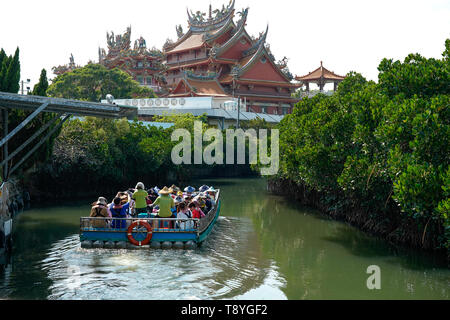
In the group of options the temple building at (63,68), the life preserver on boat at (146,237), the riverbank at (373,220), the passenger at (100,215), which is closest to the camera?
the life preserver on boat at (146,237)

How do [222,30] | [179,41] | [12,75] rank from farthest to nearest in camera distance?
[179,41] → [222,30] → [12,75]

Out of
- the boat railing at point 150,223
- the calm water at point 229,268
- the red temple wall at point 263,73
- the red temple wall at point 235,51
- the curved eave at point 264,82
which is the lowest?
the calm water at point 229,268

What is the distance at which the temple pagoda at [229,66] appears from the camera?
47.4 m

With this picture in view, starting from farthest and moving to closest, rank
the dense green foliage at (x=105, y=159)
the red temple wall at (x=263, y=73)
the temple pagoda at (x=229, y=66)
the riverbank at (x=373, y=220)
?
the red temple wall at (x=263, y=73) → the temple pagoda at (x=229, y=66) → the dense green foliage at (x=105, y=159) → the riverbank at (x=373, y=220)

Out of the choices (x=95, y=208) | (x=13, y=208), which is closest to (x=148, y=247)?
(x=95, y=208)

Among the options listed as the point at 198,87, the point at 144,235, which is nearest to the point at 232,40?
the point at 198,87

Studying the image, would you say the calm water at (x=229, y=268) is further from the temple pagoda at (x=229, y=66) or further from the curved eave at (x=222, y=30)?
the curved eave at (x=222, y=30)

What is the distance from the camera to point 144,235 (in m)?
12.6

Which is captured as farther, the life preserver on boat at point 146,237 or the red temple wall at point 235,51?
the red temple wall at point 235,51

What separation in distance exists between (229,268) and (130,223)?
10.6ft

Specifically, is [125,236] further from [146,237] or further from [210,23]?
[210,23]

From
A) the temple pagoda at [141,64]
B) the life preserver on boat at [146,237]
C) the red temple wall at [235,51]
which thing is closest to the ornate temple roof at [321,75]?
the red temple wall at [235,51]

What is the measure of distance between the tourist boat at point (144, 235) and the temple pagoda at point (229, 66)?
32959 millimetres

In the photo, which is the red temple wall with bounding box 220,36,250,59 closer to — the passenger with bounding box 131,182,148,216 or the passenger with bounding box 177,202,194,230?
the passenger with bounding box 131,182,148,216
